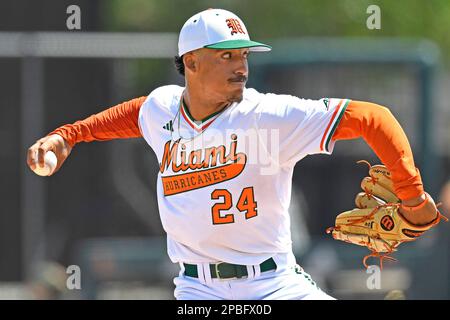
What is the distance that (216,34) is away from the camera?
14.5 ft

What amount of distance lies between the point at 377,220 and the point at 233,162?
0.65m

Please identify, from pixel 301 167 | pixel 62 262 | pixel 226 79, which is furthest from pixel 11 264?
pixel 226 79

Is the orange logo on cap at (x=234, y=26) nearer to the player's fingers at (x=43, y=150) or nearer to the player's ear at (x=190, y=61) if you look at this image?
the player's ear at (x=190, y=61)

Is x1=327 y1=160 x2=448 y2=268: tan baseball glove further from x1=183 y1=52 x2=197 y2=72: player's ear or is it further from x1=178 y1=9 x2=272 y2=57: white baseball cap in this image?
x1=183 y1=52 x2=197 y2=72: player's ear

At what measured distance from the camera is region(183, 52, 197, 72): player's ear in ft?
14.9

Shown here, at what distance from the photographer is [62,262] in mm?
9984

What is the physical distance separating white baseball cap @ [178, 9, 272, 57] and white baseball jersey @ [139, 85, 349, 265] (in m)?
0.24

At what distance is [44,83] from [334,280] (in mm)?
3564

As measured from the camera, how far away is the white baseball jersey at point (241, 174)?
4.30 m

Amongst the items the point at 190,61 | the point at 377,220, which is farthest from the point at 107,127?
the point at 377,220

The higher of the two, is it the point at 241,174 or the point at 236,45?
the point at 236,45

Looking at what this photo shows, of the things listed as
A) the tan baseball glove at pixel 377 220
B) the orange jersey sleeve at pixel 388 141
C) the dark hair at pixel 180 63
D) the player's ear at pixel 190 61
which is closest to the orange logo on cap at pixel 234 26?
the player's ear at pixel 190 61

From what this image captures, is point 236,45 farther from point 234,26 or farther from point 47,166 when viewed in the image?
point 47,166

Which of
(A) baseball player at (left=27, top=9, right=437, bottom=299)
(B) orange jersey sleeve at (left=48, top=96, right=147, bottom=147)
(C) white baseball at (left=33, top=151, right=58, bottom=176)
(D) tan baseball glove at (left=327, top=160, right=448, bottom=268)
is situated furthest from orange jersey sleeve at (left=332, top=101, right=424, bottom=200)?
(C) white baseball at (left=33, top=151, right=58, bottom=176)
